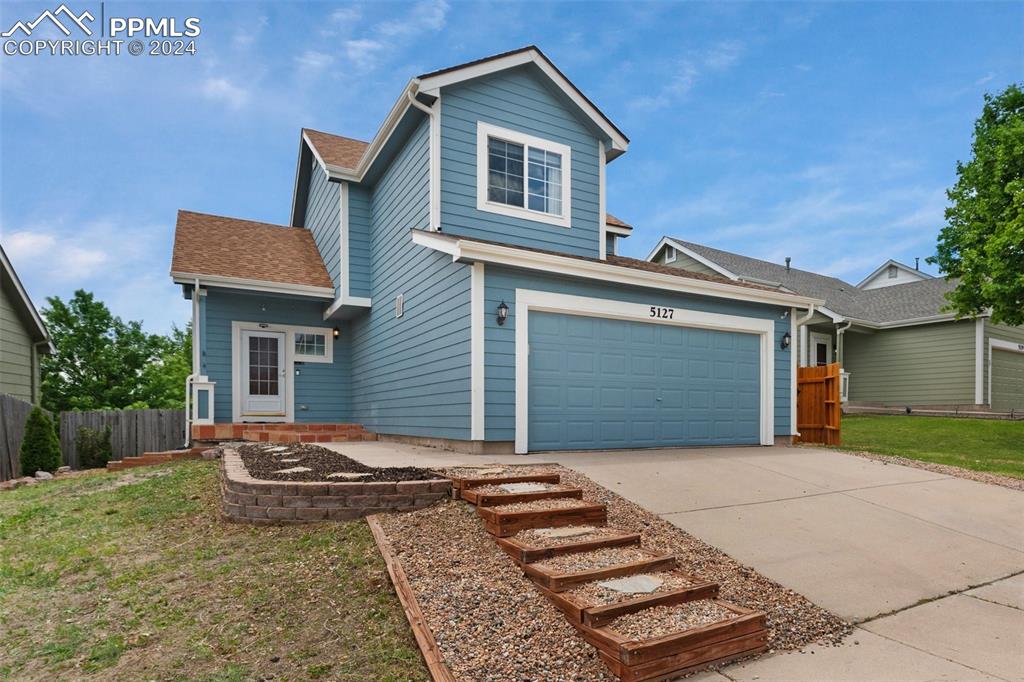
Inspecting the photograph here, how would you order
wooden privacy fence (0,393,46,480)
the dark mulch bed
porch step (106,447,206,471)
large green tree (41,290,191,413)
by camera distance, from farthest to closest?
1. large green tree (41,290,191,413)
2. wooden privacy fence (0,393,46,480)
3. porch step (106,447,206,471)
4. the dark mulch bed

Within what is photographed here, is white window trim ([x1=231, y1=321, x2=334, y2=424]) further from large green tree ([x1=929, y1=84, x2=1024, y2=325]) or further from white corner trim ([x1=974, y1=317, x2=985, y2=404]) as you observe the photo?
white corner trim ([x1=974, y1=317, x2=985, y2=404])

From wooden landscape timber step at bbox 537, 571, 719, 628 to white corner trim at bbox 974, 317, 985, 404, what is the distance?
19.3 metres

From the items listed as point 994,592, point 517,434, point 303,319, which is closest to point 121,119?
point 303,319

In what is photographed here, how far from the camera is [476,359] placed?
24.1 ft

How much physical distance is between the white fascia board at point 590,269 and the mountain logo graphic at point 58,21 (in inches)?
218

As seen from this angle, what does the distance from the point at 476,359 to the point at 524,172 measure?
3844mm

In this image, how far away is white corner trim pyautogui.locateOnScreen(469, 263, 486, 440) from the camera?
735cm

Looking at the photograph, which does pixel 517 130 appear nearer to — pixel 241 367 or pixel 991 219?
pixel 241 367

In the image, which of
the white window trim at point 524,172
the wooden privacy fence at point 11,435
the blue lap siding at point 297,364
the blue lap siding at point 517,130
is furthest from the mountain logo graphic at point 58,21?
the wooden privacy fence at point 11,435

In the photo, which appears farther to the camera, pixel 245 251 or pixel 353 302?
pixel 245 251

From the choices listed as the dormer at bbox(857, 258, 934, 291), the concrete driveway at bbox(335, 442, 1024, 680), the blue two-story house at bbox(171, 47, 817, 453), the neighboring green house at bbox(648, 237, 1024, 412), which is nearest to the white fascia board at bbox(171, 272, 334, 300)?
the blue two-story house at bbox(171, 47, 817, 453)

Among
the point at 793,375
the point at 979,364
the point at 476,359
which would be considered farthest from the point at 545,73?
the point at 979,364

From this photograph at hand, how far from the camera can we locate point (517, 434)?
24.7 feet

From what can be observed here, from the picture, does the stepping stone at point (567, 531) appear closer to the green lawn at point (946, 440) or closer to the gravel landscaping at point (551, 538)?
the gravel landscaping at point (551, 538)
